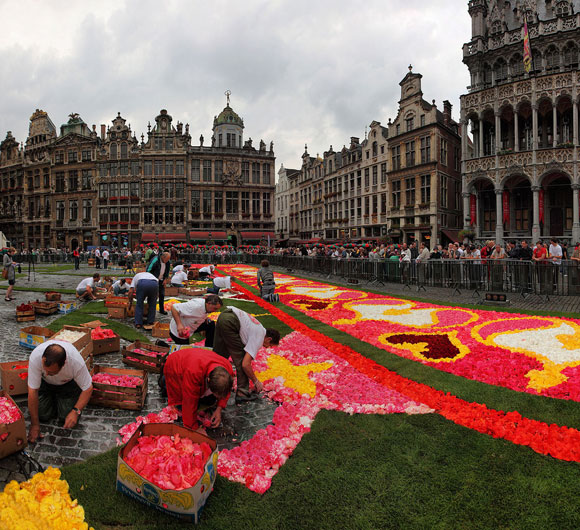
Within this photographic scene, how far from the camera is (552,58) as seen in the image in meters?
33.3

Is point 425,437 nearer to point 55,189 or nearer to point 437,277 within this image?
point 437,277

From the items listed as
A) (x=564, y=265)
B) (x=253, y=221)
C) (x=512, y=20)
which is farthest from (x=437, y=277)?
(x=253, y=221)

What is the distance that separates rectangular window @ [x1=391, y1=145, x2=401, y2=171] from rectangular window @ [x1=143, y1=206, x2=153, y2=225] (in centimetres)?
3365

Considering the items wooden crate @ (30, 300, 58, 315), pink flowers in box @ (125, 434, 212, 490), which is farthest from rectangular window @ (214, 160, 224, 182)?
pink flowers in box @ (125, 434, 212, 490)

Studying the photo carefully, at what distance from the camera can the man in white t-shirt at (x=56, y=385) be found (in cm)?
430

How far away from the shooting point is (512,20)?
36.5 metres

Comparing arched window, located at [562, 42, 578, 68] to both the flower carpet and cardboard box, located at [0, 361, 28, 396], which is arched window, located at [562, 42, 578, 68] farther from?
cardboard box, located at [0, 361, 28, 396]

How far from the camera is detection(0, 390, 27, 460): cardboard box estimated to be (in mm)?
3547

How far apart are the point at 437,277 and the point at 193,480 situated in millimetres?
14666

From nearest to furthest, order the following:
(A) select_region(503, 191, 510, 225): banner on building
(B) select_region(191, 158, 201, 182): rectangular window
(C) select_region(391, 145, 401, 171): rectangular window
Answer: (A) select_region(503, 191, 510, 225): banner on building < (C) select_region(391, 145, 401, 171): rectangular window < (B) select_region(191, 158, 201, 182): rectangular window

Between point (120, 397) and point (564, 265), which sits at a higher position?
point (564, 265)

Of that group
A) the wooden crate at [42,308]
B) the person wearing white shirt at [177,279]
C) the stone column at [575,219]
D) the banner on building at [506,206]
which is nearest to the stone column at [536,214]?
the banner on building at [506,206]

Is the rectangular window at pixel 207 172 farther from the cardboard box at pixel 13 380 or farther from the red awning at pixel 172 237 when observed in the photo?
the cardboard box at pixel 13 380

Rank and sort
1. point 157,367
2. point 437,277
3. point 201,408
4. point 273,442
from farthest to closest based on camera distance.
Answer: point 437,277 < point 157,367 < point 201,408 < point 273,442
